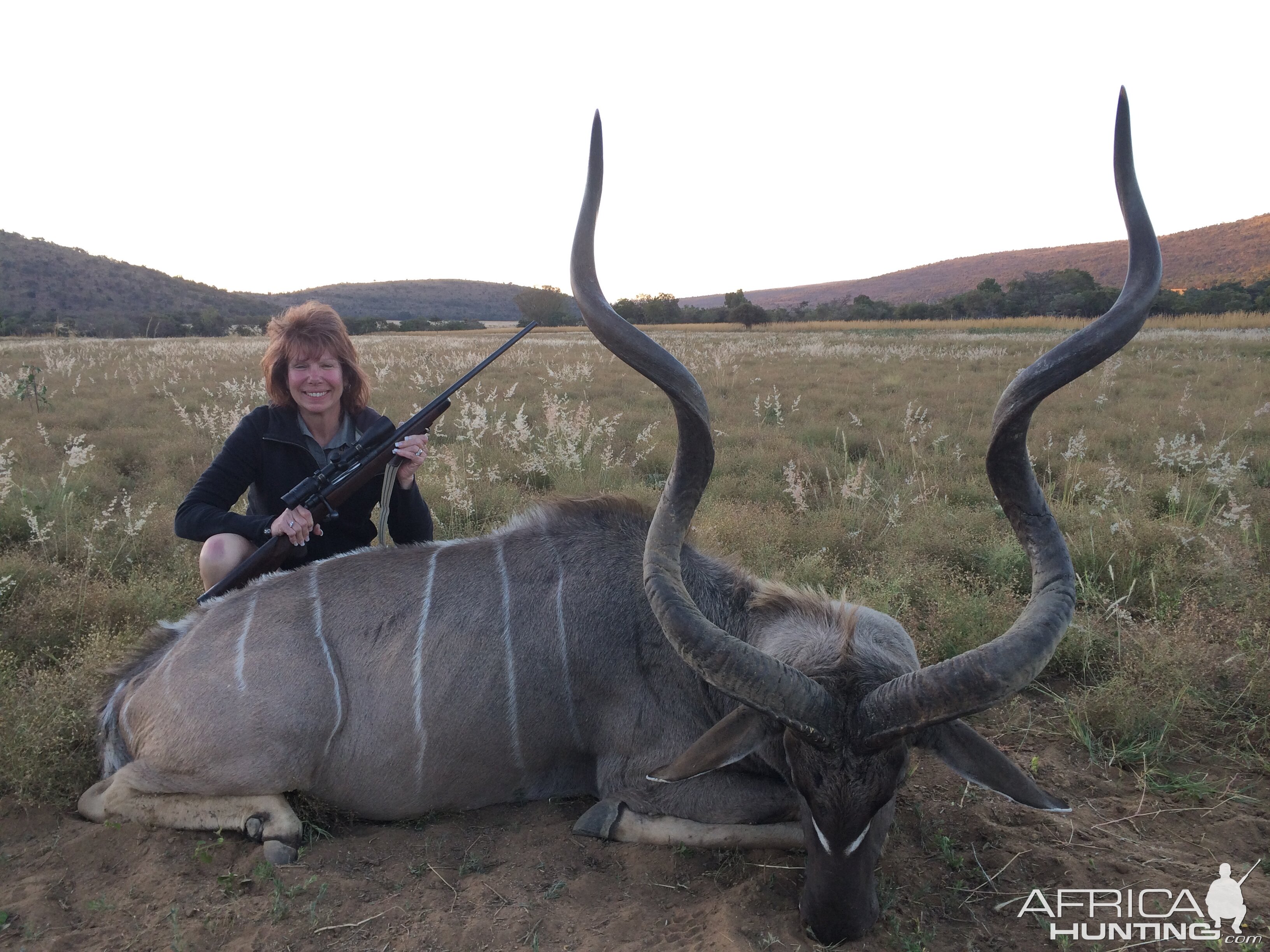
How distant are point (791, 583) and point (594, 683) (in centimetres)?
195

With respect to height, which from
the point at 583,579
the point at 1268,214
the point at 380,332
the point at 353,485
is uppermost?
the point at 1268,214

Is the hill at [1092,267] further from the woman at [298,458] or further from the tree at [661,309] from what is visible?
the woman at [298,458]

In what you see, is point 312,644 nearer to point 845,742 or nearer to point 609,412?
point 845,742

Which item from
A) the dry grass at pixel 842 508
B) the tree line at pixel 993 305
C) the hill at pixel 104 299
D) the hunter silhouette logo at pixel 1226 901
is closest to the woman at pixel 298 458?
the dry grass at pixel 842 508

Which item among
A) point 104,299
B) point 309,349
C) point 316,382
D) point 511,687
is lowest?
point 511,687

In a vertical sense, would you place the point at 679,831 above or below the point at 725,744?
below

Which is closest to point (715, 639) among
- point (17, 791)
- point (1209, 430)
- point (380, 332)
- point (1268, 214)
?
point (17, 791)

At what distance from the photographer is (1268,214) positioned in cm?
7862

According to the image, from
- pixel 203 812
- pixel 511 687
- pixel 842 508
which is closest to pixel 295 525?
pixel 203 812

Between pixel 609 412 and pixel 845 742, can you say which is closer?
pixel 845 742

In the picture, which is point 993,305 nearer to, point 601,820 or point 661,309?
point 661,309

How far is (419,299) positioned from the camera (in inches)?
4090

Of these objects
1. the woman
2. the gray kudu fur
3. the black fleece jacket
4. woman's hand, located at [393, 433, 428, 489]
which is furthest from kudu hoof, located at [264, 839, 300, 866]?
woman's hand, located at [393, 433, 428, 489]

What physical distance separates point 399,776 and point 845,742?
5.84 ft
